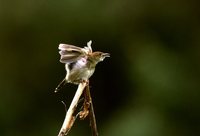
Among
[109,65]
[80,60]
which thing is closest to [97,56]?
[80,60]

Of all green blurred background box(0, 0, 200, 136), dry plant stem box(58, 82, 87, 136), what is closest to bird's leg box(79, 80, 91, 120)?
dry plant stem box(58, 82, 87, 136)

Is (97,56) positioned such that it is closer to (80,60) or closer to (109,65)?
(80,60)

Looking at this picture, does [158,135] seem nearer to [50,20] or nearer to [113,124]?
[113,124]

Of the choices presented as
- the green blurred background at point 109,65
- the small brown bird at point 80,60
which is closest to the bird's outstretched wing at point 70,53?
the small brown bird at point 80,60

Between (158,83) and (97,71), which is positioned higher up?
(97,71)

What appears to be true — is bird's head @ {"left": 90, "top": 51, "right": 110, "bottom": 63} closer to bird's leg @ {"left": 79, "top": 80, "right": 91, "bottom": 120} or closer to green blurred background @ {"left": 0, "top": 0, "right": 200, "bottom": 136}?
bird's leg @ {"left": 79, "top": 80, "right": 91, "bottom": 120}

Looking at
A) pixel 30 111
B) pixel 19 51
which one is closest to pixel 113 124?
pixel 30 111
